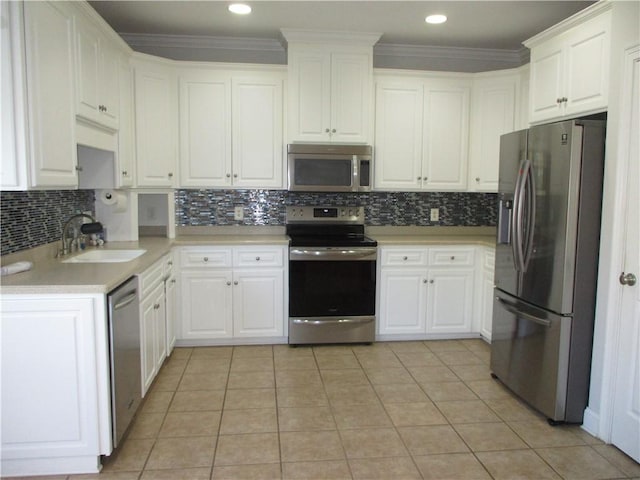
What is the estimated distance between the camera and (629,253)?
7.77ft

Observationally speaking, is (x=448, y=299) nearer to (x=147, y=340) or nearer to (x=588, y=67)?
(x=588, y=67)

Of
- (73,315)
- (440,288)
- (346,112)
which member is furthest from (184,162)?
(440,288)

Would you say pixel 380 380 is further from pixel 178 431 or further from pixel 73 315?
pixel 73 315

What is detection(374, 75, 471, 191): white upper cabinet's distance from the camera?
13.5ft

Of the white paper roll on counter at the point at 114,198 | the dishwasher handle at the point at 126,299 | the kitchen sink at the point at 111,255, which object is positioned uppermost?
the white paper roll on counter at the point at 114,198

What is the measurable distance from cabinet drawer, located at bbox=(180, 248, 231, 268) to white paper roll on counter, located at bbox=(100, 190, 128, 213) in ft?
1.88

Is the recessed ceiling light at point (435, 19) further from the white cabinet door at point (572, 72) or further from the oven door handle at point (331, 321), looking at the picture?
the oven door handle at point (331, 321)

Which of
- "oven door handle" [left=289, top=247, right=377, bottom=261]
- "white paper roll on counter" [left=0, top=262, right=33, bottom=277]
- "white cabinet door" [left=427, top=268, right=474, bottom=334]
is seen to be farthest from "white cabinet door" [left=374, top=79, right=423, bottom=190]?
"white paper roll on counter" [left=0, top=262, right=33, bottom=277]

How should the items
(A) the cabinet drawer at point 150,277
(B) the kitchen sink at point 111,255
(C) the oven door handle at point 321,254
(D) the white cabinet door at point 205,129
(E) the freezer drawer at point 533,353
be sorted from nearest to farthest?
(E) the freezer drawer at point 533,353, (A) the cabinet drawer at point 150,277, (B) the kitchen sink at point 111,255, (C) the oven door handle at point 321,254, (D) the white cabinet door at point 205,129

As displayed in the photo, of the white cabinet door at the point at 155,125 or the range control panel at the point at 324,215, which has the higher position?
the white cabinet door at the point at 155,125

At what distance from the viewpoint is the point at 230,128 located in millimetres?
3963

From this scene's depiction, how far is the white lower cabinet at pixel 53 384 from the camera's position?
2.06 m

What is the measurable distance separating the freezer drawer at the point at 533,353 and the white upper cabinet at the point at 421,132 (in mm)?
1383

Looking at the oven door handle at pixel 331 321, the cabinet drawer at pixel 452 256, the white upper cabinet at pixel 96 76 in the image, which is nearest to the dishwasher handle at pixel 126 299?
the white upper cabinet at pixel 96 76
